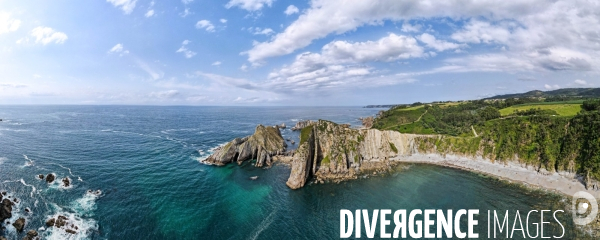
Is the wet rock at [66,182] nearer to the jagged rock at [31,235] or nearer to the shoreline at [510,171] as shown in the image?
the jagged rock at [31,235]

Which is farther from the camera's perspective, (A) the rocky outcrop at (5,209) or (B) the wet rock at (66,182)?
(B) the wet rock at (66,182)

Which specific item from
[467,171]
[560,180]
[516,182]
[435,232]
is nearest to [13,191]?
[435,232]

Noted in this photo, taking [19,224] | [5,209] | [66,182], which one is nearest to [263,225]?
[19,224]

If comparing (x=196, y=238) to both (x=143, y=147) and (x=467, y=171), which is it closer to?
(x=143, y=147)

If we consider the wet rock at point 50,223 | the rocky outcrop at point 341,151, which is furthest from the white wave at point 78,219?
the rocky outcrop at point 341,151

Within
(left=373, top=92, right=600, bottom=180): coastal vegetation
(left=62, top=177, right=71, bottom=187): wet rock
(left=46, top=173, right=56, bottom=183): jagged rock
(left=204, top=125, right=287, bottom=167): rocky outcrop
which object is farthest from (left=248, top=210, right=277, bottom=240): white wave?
(left=373, top=92, right=600, bottom=180): coastal vegetation
